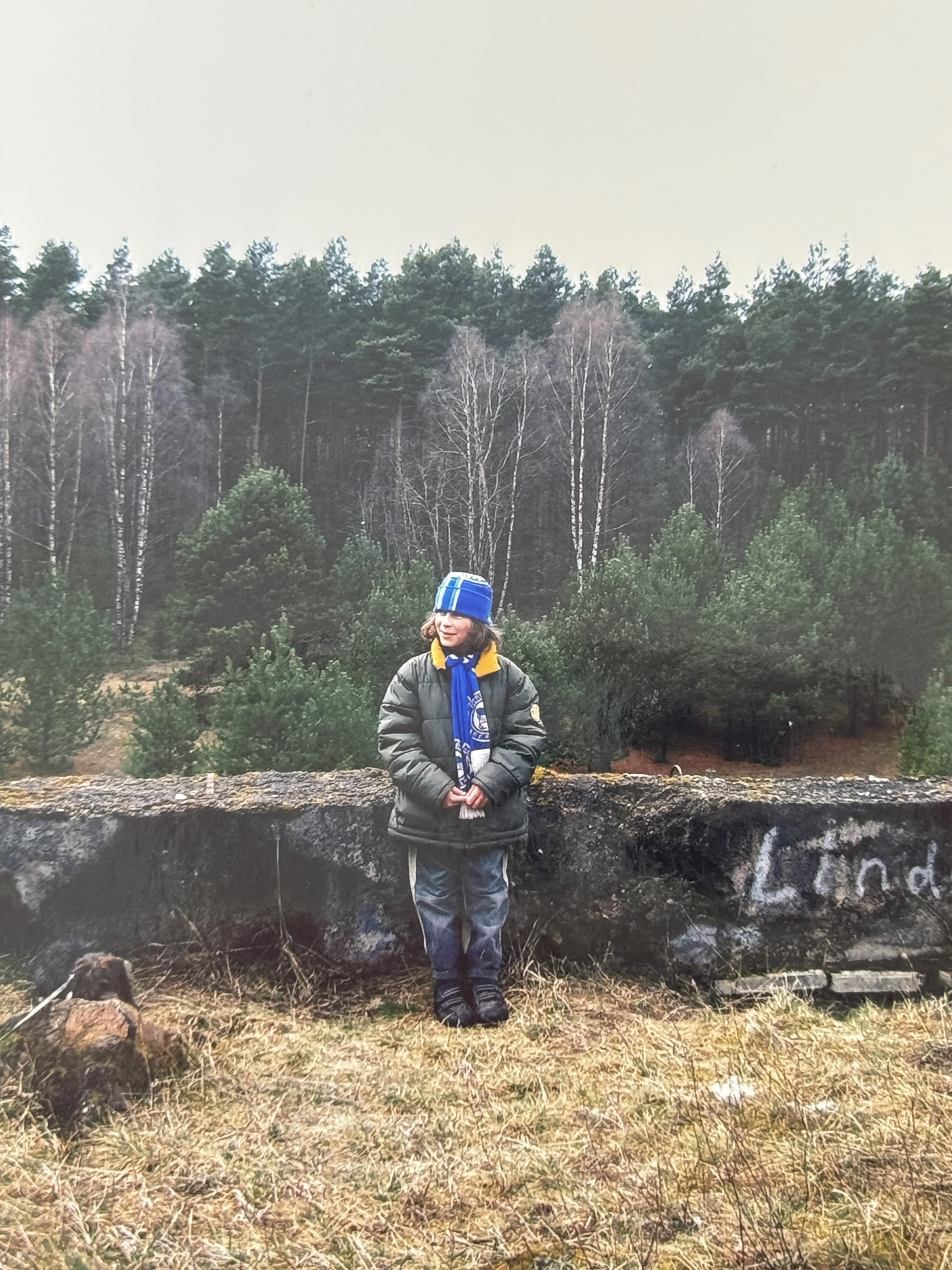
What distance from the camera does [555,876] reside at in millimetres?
3193

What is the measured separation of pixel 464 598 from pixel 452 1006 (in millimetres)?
1324

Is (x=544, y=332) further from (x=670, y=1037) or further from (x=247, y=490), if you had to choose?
(x=670, y=1037)

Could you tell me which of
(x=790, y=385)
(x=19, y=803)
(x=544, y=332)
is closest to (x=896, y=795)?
(x=19, y=803)

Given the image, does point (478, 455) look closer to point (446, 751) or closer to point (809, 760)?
point (809, 760)

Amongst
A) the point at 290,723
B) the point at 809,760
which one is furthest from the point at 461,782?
the point at 809,760

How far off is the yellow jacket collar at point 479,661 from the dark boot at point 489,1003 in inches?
39.4

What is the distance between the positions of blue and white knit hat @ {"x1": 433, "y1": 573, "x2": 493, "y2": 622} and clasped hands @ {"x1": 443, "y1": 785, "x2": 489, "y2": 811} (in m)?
0.58

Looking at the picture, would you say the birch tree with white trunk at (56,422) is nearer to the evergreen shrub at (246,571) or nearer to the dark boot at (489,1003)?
the evergreen shrub at (246,571)

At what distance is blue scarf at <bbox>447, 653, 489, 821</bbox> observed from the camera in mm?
2850

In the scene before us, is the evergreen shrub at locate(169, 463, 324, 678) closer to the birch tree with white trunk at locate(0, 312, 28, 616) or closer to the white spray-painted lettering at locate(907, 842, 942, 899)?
the birch tree with white trunk at locate(0, 312, 28, 616)


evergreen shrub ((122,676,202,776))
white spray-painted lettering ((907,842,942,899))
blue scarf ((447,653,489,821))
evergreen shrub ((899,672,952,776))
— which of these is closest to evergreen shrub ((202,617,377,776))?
evergreen shrub ((122,676,202,776))

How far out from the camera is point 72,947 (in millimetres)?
2906

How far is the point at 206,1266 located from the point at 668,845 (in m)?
2.09

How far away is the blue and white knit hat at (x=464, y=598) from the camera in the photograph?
9.48 ft
